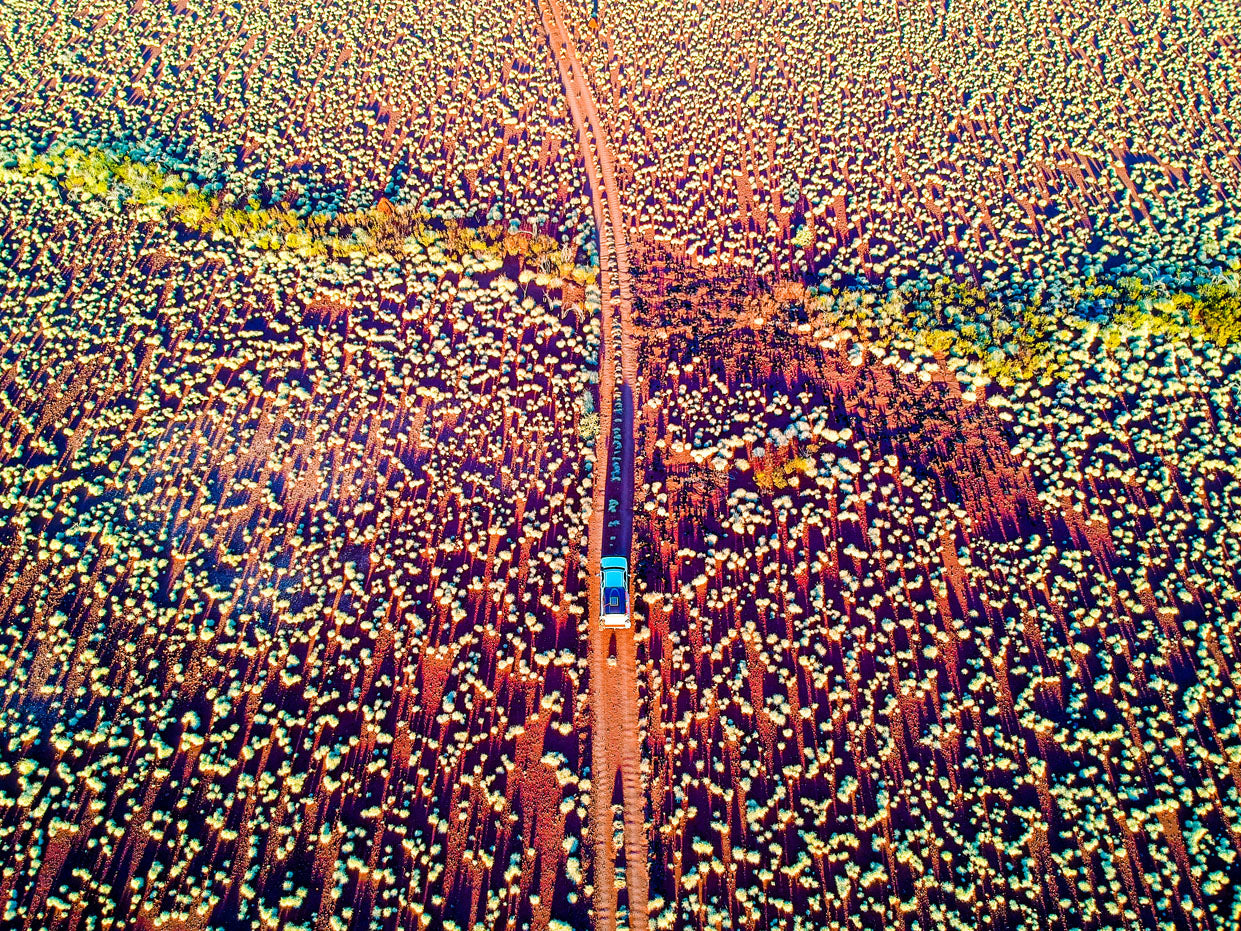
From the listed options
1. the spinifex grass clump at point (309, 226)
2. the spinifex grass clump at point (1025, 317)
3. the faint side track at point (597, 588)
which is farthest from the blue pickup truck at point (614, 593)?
the spinifex grass clump at point (1025, 317)

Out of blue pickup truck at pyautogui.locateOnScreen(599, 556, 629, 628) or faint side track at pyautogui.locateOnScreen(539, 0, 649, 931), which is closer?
faint side track at pyautogui.locateOnScreen(539, 0, 649, 931)

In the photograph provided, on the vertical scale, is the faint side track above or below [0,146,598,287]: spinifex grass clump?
below

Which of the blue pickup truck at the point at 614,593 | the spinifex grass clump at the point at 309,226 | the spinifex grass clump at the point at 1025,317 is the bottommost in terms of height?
the blue pickup truck at the point at 614,593

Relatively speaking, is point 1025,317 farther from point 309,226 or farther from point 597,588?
point 309,226

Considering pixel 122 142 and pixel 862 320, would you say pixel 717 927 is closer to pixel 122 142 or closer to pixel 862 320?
pixel 862 320

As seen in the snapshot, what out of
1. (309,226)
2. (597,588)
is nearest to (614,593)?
(597,588)

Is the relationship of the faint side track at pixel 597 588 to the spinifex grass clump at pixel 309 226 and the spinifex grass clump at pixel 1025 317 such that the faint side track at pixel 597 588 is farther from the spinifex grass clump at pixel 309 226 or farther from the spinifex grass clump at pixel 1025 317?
the spinifex grass clump at pixel 1025 317

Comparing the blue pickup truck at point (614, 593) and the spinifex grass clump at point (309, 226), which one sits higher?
the spinifex grass clump at point (309, 226)

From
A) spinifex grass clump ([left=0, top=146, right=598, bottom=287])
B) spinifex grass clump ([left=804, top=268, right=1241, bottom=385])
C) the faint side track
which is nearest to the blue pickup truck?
the faint side track

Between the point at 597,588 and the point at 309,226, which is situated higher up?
the point at 309,226

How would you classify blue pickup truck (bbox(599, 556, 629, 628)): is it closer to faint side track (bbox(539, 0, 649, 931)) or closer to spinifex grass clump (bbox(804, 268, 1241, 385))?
faint side track (bbox(539, 0, 649, 931))
